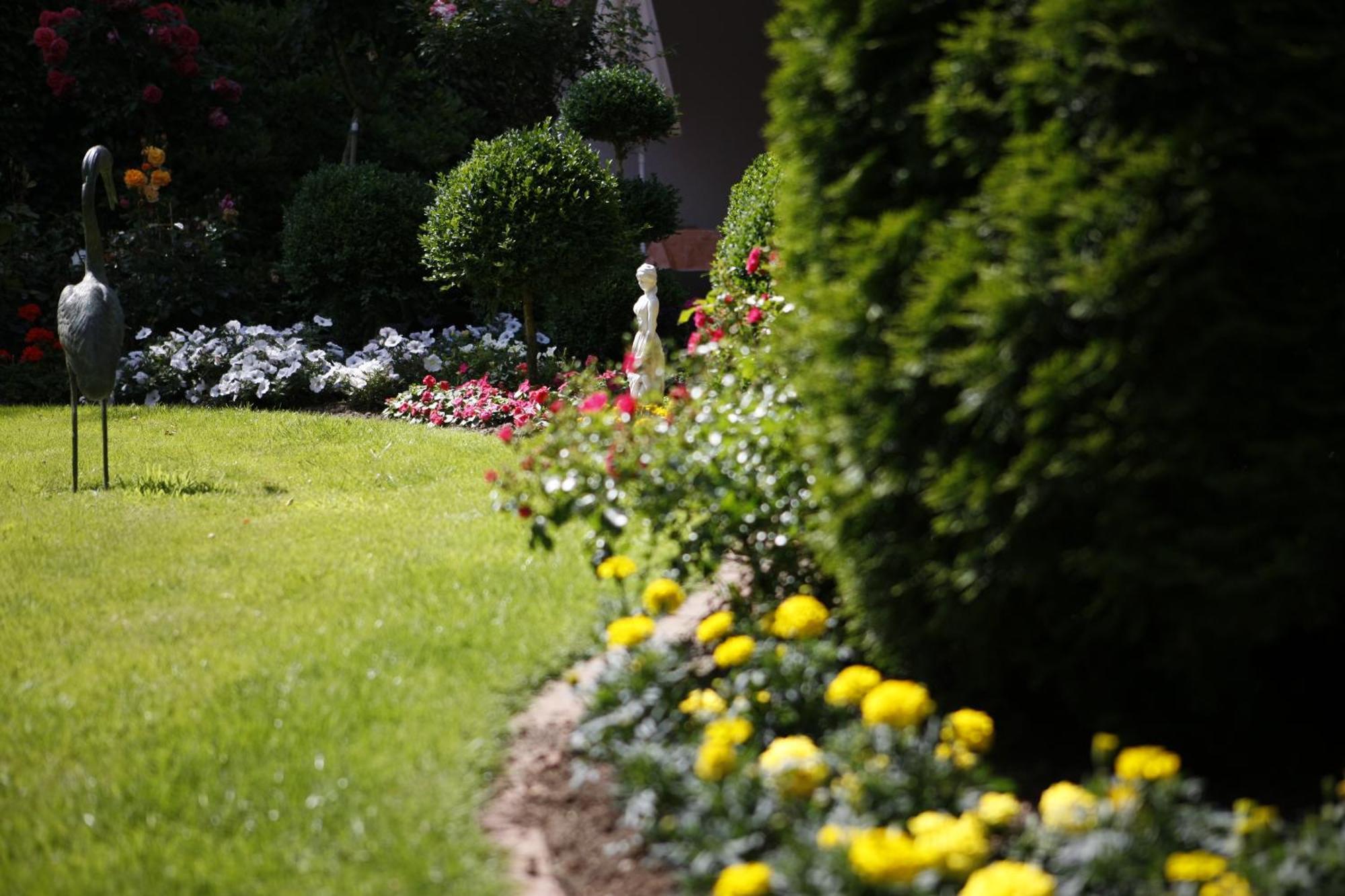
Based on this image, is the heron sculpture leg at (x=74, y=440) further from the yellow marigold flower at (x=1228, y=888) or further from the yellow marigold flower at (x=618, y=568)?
the yellow marigold flower at (x=1228, y=888)

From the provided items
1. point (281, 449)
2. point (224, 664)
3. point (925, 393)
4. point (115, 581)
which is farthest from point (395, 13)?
point (925, 393)

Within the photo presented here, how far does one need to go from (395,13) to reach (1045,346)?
35.4 ft


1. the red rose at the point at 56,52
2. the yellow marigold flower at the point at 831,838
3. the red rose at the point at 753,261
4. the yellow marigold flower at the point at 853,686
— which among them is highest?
the red rose at the point at 56,52

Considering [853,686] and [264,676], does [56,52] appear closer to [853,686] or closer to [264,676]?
[264,676]

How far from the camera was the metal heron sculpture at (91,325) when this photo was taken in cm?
586

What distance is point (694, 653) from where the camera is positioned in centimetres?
337

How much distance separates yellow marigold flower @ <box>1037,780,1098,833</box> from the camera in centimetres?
218

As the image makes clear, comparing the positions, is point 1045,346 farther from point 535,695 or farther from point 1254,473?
point 535,695

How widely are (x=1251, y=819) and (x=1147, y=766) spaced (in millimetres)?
223

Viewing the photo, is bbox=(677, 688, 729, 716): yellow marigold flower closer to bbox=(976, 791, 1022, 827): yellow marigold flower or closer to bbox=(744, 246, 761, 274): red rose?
bbox=(976, 791, 1022, 827): yellow marigold flower

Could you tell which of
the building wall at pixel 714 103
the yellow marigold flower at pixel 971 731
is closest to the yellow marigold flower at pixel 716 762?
the yellow marigold flower at pixel 971 731

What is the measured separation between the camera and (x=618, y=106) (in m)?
10.2

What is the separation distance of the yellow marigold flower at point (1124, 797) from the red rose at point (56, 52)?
11.1 m

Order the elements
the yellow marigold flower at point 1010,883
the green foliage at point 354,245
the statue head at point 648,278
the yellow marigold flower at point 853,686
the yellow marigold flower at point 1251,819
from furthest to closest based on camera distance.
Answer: the green foliage at point 354,245
the statue head at point 648,278
the yellow marigold flower at point 853,686
the yellow marigold flower at point 1251,819
the yellow marigold flower at point 1010,883
